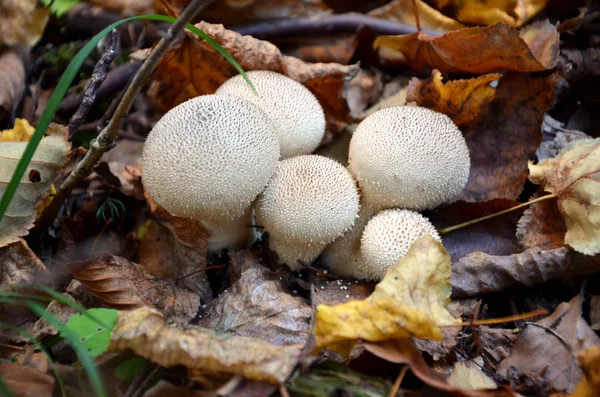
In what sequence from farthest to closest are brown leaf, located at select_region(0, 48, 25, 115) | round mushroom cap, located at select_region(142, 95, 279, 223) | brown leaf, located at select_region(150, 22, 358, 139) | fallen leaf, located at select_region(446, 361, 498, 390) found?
brown leaf, located at select_region(0, 48, 25, 115) < brown leaf, located at select_region(150, 22, 358, 139) < round mushroom cap, located at select_region(142, 95, 279, 223) < fallen leaf, located at select_region(446, 361, 498, 390)

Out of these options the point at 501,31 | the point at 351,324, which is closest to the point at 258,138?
the point at 351,324

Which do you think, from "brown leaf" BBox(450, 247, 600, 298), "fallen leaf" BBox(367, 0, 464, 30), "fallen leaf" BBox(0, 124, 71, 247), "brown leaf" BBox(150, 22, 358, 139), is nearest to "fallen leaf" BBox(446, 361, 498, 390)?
"brown leaf" BBox(450, 247, 600, 298)

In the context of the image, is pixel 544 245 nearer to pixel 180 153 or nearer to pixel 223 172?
pixel 223 172

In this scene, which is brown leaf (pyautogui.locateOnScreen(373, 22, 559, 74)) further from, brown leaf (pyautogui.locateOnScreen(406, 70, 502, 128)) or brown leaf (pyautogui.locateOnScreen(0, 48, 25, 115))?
brown leaf (pyautogui.locateOnScreen(0, 48, 25, 115))

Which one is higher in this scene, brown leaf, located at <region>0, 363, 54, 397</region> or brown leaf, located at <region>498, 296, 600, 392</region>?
brown leaf, located at <region>0, 363, 54, 397</region>

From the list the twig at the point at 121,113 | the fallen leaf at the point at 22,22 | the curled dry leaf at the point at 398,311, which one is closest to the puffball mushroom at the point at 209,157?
the twig at the point at 121,113

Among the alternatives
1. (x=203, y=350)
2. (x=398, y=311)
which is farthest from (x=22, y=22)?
(x=398, y=311)

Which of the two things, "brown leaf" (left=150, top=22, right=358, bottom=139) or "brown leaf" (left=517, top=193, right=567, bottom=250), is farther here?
"brown leaf" (left=150, top=22, right=358, bottom=139)

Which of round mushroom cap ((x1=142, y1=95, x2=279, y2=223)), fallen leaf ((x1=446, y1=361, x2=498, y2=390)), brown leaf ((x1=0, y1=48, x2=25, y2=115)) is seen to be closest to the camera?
fallen leaf ((x1=446, y1=361, x2=498, y2=390))

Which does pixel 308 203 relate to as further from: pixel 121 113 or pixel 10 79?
pixel 10 79
